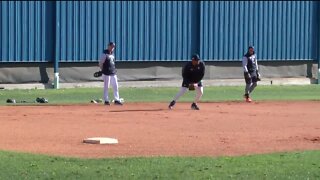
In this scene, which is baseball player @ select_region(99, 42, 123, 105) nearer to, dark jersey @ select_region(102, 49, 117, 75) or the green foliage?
dark jersey @ select_region(102, 49, 117, 75)

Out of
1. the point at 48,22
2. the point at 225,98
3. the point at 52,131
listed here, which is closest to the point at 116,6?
the point at 48,22

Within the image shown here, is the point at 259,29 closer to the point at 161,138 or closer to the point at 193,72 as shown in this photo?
the point at 193,72

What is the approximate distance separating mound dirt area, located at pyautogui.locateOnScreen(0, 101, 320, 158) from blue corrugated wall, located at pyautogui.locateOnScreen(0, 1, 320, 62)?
8.17m

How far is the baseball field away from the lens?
12.3 meters

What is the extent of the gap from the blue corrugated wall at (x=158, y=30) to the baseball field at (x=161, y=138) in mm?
3879

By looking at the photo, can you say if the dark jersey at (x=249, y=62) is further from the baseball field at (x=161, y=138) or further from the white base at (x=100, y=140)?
the white base at (x=100, y=140)

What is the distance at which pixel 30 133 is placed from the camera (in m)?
17.7

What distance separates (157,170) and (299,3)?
27.0 m

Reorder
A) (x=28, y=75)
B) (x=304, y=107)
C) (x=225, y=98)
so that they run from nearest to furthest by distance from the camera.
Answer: (x=304, y=107) → (x=225, y=98) → (x=28, y=75)

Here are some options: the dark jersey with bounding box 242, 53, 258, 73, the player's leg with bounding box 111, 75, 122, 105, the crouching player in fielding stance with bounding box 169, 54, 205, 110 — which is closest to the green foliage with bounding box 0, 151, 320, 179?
the crouching player in fielding stance with bounding box 169, 54, 205, 110

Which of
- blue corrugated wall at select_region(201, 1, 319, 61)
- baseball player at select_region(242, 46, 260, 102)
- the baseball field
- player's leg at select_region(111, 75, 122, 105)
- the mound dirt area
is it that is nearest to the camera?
the baseball field

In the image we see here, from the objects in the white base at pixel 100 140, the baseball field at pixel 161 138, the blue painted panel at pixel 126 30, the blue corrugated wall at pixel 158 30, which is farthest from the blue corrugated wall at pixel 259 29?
the white base at pixel 100 140

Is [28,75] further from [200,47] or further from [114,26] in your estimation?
[200,47]

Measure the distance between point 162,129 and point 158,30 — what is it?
1688 cm
